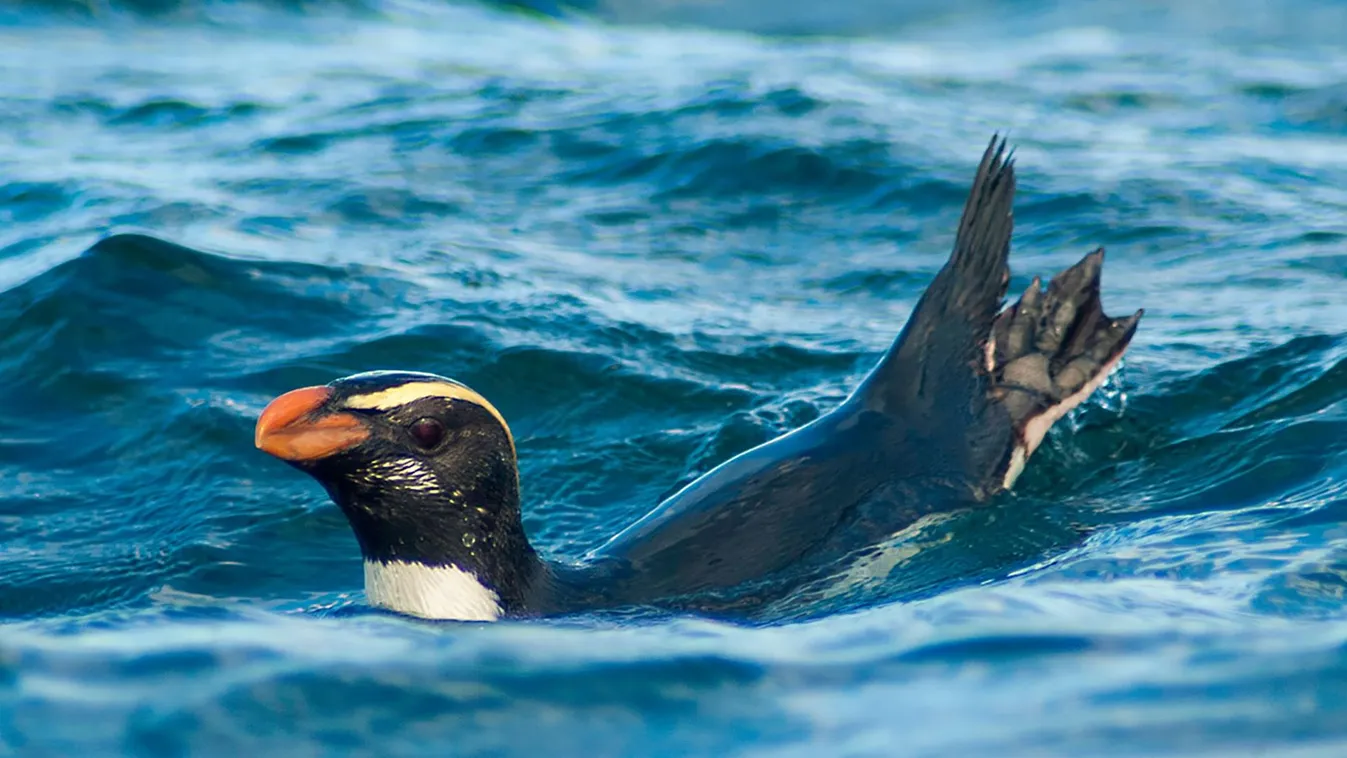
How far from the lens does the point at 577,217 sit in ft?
31.8

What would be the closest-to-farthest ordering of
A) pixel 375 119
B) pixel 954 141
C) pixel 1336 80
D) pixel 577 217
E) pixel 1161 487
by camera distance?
pixel 1161 487
pixel 577 217
pixel 954 141
pixel 375 119
pixel 1336 80

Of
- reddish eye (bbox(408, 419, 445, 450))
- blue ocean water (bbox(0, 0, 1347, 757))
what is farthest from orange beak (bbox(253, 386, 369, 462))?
blue ocean water (bbox(0, 0, 1347, 757))

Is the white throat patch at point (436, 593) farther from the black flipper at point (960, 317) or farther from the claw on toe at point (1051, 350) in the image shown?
the claw on toe at point (1051, 350)

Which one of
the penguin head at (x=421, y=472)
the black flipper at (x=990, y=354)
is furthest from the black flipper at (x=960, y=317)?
the penguin head at (x=421, y=472)

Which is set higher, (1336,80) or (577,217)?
(1336,80)

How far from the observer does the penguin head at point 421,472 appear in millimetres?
4355

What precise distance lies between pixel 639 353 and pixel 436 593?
3026 millimetres

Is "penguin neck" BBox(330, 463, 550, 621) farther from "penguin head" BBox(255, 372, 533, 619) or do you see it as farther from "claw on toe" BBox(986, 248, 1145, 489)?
"claw on toe" BBox(986, 248, 1145, 489)

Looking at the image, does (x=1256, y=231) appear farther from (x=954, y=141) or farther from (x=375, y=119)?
(x=375, y=119)

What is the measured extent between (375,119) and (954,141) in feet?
13.5

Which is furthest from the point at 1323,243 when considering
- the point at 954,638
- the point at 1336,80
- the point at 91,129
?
the point at 91,129

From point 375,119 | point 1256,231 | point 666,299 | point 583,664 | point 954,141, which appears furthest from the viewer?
point 375,119

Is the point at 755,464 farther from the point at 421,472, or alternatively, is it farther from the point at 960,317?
the point at 421,472

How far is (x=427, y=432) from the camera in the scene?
4449 millimetres
